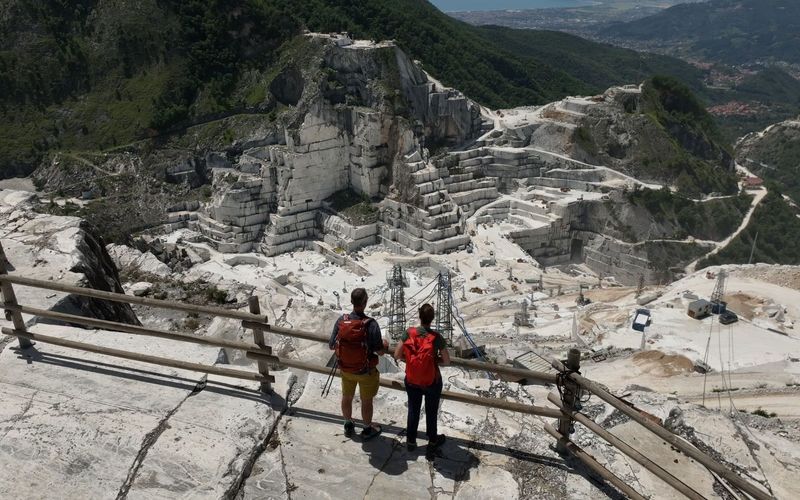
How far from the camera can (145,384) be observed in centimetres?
554

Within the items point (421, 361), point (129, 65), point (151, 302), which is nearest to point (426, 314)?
point (421, 361)

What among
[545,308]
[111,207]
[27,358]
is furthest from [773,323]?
[111,207]

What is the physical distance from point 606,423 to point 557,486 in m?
1.14

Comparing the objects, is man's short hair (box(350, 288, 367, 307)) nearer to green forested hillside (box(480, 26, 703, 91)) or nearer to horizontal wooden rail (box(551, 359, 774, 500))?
horizontal wooden rail (box(551, 359, 774, 500))

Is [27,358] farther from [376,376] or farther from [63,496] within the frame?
[376,376]

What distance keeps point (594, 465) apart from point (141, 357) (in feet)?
14.2

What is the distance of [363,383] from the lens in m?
4.93

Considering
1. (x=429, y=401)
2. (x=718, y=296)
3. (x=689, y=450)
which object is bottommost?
(x=718, y=296)

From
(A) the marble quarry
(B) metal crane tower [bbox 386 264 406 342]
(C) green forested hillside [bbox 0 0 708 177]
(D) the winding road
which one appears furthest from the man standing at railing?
(D) the winding road

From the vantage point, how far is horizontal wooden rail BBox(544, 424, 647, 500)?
168 inches

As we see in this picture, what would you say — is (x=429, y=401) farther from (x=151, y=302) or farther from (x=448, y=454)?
(x=151, y=302)

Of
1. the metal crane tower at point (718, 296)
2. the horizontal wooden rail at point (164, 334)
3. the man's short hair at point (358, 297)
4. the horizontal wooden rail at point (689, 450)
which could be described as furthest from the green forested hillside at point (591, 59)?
the horizontal wooden rail at point (689, 450)

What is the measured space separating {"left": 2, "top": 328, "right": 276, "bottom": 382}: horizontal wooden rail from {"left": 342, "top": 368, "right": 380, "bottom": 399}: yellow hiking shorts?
2.73ft

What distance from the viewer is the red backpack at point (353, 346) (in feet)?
16.0
